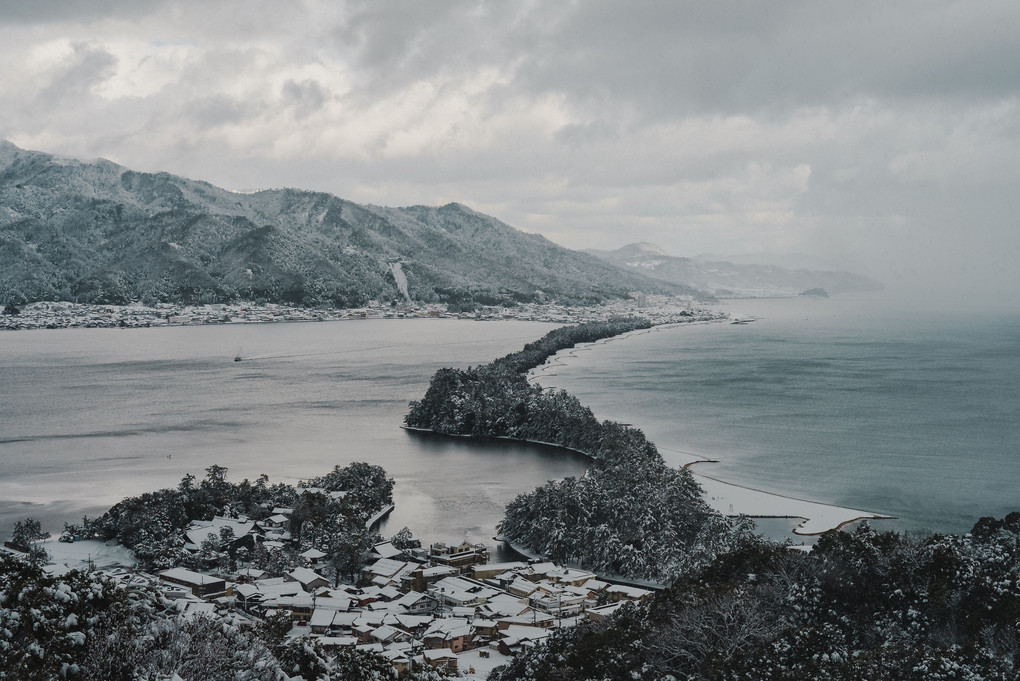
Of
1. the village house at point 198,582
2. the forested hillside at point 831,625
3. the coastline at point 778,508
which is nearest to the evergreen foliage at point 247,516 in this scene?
the village house at point 198,582

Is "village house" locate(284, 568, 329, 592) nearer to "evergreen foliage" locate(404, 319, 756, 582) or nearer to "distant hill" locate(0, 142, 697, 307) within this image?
"evergreen foliage" locate(404, 319, 756, 582)

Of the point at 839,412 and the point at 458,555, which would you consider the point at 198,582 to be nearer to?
the point at 458,555

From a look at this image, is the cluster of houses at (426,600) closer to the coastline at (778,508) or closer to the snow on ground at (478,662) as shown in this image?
the snow on ground at (478,662)

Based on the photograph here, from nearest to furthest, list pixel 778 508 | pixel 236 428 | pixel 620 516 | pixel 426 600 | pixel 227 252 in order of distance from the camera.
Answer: pixel 426 600, pixel 620 516, pixel 778 508, pixel 236 428, pixel 227 252

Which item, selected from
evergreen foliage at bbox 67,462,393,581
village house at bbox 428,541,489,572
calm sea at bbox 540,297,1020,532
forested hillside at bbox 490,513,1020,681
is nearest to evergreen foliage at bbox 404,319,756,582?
village house at bbox 428,541,489,572

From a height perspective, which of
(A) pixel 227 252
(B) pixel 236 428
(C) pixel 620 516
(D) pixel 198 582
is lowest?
(D) pixel 198 582

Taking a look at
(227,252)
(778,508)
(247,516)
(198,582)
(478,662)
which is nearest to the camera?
(478,662)

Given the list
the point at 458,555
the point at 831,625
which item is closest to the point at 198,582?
the point at 458,555

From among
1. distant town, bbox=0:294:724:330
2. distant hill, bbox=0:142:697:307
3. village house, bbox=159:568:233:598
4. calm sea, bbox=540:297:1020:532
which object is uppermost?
distant hill, bbox=0:142:697:307
